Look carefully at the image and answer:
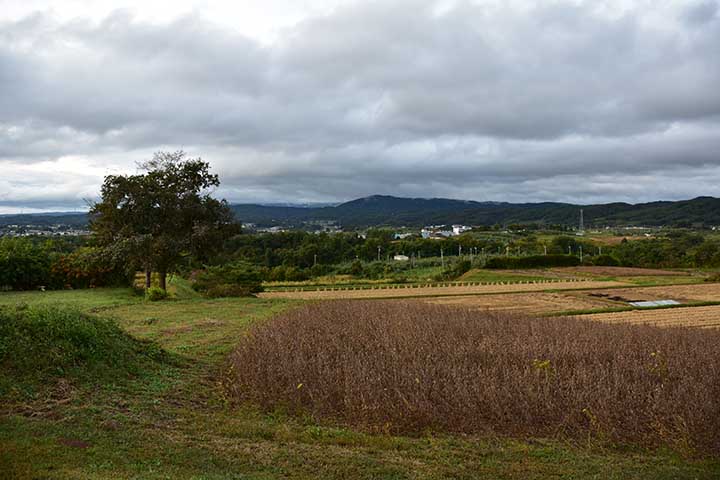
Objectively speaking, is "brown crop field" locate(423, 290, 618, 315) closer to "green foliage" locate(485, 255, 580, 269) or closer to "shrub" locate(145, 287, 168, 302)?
"shrub" locate(145, 287, 168, 302)

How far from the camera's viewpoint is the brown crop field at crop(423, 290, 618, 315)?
1196 inches

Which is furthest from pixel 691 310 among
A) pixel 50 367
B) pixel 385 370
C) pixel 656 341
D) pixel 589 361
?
pixel 50 367

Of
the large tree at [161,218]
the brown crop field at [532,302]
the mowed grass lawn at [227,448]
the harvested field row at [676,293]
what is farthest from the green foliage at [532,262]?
the mowed grass lawn at [227,448]

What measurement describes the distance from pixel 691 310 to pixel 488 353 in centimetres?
2447

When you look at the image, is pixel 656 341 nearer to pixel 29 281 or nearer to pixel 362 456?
pixel 362 456

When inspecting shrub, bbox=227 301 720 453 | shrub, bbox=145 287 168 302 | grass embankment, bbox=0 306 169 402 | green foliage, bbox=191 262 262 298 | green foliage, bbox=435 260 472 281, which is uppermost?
grass embankment, bbox=0 306 169 402

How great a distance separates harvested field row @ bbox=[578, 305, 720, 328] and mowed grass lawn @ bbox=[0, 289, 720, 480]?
1808cm

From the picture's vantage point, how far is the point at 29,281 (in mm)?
28047

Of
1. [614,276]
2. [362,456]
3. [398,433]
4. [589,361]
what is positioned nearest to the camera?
[362,456]

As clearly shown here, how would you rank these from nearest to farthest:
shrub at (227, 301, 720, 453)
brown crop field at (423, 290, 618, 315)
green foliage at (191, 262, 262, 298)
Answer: shrub at (227, 301, 720, 453) → brown crop field at (423, 290, 618, 315) → green foliage at (191, 262, 262, 298)

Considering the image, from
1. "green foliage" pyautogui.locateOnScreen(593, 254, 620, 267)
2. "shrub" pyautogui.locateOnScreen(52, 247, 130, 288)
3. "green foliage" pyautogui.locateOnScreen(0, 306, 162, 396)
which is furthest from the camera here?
"green foliage" pyautogui.locateOnScreen(593, 254, 620, 267)

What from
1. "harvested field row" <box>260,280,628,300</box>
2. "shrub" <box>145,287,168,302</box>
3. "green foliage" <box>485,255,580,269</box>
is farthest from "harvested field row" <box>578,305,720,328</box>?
"green foliage" <box>485,255,580,269</box>

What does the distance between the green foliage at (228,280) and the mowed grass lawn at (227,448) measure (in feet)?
69.5

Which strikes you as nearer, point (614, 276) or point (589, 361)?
point (589, 361)
